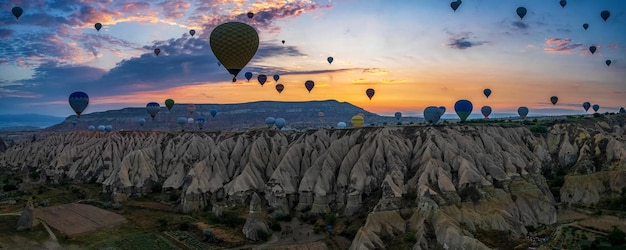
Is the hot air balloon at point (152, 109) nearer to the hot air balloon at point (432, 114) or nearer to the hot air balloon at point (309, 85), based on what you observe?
the hot air balloon at point (309, 85)

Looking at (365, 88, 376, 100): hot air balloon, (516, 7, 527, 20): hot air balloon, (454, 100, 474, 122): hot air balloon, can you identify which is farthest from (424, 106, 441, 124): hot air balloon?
(516, 7, 527, 20): hot air balloon

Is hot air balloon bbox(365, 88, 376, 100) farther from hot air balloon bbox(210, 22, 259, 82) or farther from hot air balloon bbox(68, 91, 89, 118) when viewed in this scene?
hot air balloon bbox(68, 91, 89, 118)

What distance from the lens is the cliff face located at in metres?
48.2

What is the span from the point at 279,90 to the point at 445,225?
188ft

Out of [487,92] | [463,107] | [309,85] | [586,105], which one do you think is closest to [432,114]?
[463,107]

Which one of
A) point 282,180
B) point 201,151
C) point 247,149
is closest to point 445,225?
point 282,180

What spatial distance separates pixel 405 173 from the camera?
2207 inches

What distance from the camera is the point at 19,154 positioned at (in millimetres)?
112875

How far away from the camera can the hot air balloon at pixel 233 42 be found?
52.7 m

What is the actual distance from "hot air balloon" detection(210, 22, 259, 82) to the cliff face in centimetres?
1591

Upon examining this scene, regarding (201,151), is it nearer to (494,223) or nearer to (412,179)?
(412,179)

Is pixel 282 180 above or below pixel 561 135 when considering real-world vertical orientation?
below

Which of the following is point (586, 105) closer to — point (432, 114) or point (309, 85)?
point (432, 114)

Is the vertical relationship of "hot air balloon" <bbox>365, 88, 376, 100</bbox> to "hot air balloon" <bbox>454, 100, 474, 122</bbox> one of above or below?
above
